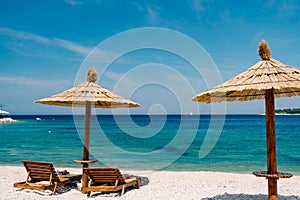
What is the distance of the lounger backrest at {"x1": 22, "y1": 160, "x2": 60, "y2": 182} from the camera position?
619cm

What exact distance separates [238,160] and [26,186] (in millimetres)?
11767

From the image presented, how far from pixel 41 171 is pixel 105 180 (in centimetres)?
137

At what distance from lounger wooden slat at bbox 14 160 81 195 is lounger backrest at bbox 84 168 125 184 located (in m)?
0.71

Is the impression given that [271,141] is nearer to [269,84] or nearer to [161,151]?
[269,84]

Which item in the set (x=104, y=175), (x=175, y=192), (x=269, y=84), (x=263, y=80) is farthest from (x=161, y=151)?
(x=269, y=84)

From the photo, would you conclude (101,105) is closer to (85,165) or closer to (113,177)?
(85,165)

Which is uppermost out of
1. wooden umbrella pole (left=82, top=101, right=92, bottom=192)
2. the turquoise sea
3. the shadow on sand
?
wooden umbrella pole (left=82, top=101, right=92, bottom=192)

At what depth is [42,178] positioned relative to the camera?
639cm

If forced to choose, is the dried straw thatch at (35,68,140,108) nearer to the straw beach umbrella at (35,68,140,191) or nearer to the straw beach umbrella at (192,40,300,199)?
the straw beach umbrella at (35,68,140,191)

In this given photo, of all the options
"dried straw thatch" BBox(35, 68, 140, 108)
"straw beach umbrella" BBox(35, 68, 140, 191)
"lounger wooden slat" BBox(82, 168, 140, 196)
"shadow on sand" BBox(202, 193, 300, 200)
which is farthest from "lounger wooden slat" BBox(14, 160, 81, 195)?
"shadow on sand" BBox(202, 193, 300, 200)

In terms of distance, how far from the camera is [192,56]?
8.20m

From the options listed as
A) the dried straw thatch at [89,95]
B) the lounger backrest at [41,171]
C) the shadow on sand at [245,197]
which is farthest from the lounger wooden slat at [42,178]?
the shadow on sand at [245,197]

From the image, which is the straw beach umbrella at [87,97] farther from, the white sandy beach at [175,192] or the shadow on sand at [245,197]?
the shadow on sand at [245,197]

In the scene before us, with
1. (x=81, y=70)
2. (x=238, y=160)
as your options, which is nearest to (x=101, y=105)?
(x=81, y=70)
